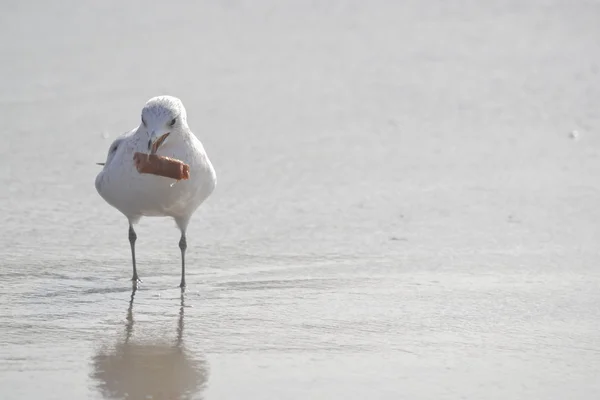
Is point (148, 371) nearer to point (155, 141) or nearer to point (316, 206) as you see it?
point (155, 141)

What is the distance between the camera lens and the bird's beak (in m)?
5.57

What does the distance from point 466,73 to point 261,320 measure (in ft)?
17.8

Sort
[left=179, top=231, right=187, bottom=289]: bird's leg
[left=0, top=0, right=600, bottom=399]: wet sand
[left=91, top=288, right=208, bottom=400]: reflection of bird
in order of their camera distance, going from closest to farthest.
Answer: [left=91, top=288, right=208, bottom=400]: reflection of bird
[left=0, top=0, right=600, bottom=399]: wet sand
[left=179, top=231, right=187, bottom=289]: bird's leg

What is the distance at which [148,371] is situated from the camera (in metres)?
4.12

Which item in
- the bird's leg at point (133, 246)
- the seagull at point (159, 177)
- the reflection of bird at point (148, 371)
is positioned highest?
the seagull at point (159, 177)

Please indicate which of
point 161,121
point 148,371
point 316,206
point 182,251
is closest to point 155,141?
point 161,121

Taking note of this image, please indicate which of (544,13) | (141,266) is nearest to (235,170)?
(141,266)

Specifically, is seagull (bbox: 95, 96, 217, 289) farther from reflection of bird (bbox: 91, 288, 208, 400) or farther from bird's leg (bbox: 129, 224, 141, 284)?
reflection of bird (bbox: 91, 288, 208, 400)

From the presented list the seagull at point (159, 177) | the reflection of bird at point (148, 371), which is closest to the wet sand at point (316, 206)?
the reflection of bird at point (148, 371)

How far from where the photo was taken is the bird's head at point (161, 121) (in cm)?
563

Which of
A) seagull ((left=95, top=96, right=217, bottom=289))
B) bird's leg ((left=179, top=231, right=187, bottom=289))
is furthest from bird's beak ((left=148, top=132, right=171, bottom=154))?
bird's leg ((left=179, top=231, right=187, bottom=289))

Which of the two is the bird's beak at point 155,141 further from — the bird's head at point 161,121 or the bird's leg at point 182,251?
the bird's leg at point 182,251

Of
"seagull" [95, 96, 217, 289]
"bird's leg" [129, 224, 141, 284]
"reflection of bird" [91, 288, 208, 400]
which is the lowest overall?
"reflection of bird" [91, 288, 208, 400]

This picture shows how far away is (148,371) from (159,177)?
173cm
